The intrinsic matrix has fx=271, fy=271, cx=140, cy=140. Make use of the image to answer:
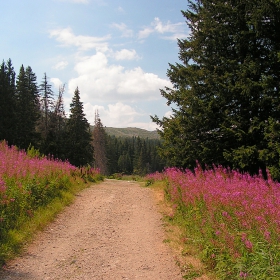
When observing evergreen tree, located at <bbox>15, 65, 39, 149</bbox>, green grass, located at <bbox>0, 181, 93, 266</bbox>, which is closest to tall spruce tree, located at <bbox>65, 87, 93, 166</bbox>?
evergreen tree, located at <bbox>15, 65, 39, 149</bbox>

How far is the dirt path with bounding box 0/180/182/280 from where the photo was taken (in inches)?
179

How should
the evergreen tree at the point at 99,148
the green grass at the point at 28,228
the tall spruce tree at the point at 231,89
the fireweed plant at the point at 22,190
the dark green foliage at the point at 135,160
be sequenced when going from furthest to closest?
the dark green foliage at the point at 135,160, the evergreen tree at the point at 99,148, the tall spruce tree at the point at 231,89, the fireweed plant at the point at 22,190, the green grass at the point at 28,228

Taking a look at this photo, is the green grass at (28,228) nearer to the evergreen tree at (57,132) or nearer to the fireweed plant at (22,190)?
the fireweed plant at (22,190)

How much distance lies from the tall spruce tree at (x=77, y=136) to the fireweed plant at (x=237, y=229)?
111ft

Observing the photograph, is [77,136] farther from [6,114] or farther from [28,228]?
[28,228]

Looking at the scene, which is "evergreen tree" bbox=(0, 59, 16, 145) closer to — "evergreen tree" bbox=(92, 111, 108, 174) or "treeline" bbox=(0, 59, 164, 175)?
"treeline" bbox=(0, 59, 164, 175)

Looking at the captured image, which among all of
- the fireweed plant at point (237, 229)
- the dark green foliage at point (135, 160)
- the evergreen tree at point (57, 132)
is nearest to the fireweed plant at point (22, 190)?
the fireweed plant at point (237, 229)

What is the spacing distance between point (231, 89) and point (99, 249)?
8341mm

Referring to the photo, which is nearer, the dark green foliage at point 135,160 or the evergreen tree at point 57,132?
the evergreen tree at point 57,132

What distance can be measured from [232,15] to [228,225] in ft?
34.2

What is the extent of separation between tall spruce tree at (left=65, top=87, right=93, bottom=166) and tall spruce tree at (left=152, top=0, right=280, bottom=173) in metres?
27.3

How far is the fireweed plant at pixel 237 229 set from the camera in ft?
12.3

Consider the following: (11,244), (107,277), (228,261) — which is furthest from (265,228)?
(11,244)

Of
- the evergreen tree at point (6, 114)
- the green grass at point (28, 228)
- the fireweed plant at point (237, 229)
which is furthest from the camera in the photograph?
the evergreen tree at point (6, 114)
